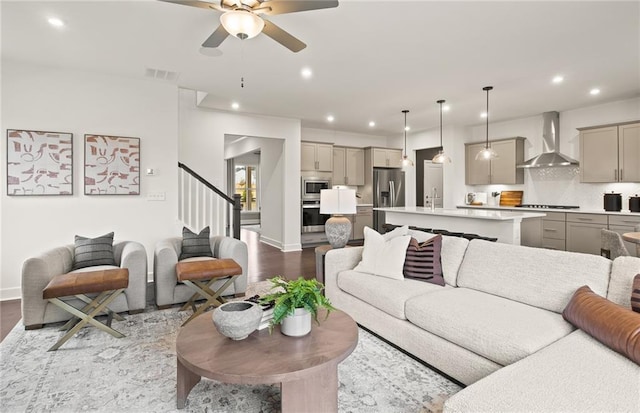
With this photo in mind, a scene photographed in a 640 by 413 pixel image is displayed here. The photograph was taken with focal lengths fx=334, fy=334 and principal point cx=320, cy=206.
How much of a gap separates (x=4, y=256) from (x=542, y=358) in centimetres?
530

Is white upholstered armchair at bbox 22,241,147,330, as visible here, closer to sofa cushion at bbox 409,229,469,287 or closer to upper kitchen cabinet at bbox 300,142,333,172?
sofa cushion at bbox 409,229,469,287

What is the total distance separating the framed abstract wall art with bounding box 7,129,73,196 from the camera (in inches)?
154

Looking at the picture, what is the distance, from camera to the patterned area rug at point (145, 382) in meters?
1.89

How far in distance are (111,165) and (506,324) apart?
15.4 ft

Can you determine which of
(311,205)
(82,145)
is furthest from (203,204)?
(311,205)

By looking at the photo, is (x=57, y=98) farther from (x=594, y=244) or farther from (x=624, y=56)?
(x=594, y=244)

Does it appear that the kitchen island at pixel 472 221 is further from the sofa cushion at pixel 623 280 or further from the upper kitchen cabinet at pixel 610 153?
the sofa cushion at pixel 623 280

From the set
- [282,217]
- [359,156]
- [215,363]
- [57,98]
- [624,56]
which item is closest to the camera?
[215,363]

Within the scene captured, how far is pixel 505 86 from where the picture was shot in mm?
4793

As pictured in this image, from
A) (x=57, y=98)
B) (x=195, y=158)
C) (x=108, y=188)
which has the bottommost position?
(x=108, y=188)

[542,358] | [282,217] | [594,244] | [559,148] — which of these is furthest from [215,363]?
[559,148]

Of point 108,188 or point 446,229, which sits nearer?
point 108,188

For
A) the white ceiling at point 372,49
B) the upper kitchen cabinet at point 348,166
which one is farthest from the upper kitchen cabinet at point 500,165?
the upper kitchen cabinet at point 348,166

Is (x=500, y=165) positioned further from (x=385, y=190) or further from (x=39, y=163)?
(x=39, y=163)
